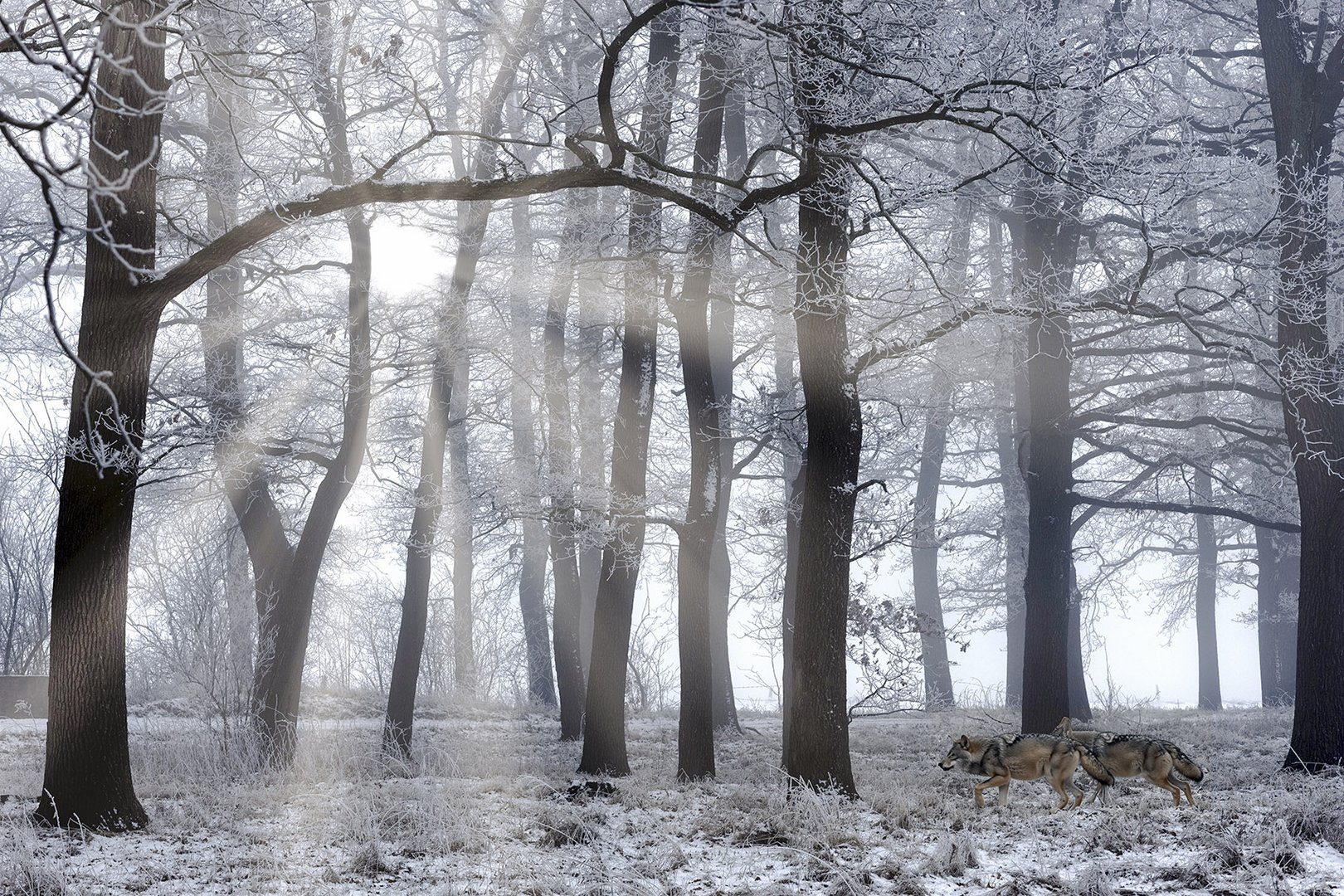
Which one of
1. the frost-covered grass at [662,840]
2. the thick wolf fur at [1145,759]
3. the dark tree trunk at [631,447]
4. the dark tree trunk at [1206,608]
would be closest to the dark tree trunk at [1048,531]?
the frost-covered grass at [662,840]

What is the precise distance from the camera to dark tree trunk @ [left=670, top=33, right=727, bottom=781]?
11484 mm

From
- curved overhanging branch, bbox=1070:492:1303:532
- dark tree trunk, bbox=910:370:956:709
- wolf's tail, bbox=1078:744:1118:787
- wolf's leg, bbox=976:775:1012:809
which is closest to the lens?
wolf's tail, bbox=1078:744:1118:787

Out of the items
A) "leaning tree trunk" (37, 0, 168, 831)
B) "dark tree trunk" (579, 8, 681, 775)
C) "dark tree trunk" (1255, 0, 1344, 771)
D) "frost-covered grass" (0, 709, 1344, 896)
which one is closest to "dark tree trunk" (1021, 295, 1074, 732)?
"dark tree trunk" (1255, 0, 1344, 771)

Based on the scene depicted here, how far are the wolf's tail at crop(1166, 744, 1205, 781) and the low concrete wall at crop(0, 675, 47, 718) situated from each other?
653 inches

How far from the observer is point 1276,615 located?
24.2 m

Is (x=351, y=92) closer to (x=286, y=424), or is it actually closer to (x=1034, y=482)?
(x=286, y=424)

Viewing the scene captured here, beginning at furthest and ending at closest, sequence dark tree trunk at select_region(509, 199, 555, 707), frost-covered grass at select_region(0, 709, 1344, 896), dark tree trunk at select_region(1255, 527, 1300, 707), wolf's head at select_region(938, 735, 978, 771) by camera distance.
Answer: dark tree trunk at select_region(1255, 527, 1300, 707) < dark tree trunk at select_region(509, 199, 555, 707) < wolf's head at select_region(938, 735, 978, 771) < frost-covered grass at select_region(0, 709, 1344, 896)

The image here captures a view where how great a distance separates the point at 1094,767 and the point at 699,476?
5.15 meters

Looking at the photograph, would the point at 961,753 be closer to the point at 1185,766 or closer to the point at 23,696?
the point at 1185,766

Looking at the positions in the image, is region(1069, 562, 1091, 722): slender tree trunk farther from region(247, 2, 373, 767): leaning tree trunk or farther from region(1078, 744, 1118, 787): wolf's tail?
region(247, 2, 373, 767): leaning tree trunk

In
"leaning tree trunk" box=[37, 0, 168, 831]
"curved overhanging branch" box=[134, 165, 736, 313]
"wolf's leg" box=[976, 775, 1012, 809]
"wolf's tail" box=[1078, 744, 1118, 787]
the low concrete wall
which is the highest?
"curved overhanging branch" box=[134, 165, 736, 313]

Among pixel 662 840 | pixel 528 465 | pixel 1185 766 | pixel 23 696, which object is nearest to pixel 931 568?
pixel 528 465

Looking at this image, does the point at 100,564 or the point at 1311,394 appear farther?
the point at 1311,394

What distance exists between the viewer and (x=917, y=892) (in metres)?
5.69
